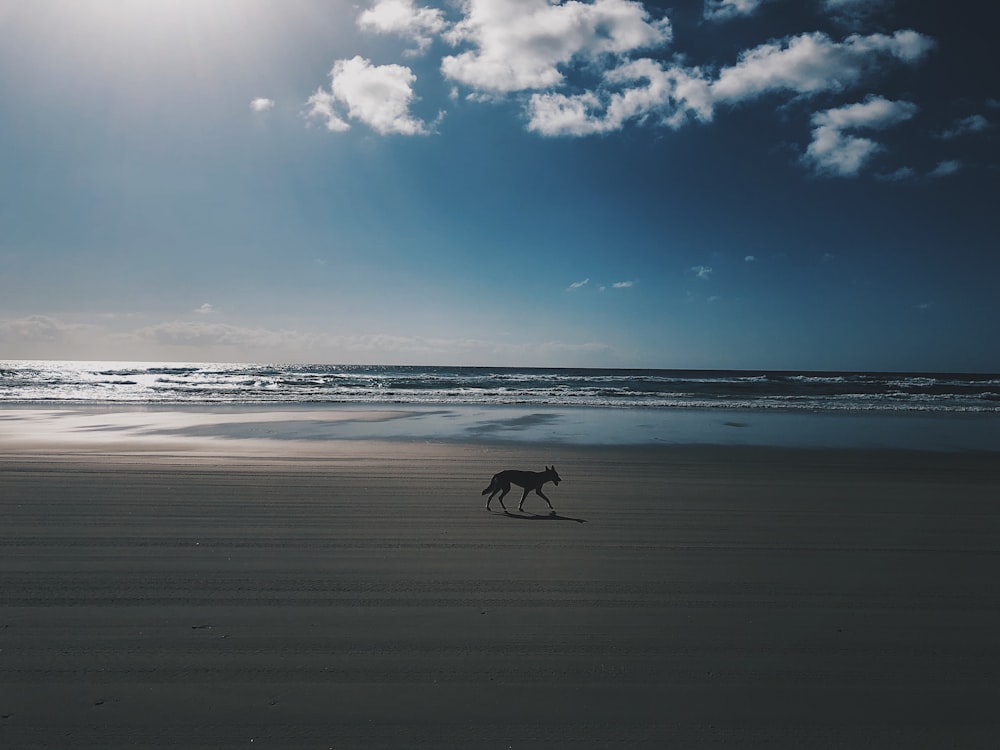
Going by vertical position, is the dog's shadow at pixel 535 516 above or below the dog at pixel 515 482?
below

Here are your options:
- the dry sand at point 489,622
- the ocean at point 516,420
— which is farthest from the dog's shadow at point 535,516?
the ocean at point 516,420

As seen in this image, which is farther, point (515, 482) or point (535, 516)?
point (515, 482)

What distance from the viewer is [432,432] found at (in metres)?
15.5

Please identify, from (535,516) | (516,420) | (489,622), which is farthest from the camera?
(516,420)

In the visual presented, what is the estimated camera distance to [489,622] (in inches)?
144

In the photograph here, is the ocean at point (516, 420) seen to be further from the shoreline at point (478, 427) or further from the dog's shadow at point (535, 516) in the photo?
the dog's shadow at point (535, 516)

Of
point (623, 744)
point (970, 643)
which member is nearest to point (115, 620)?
point (623, 744)

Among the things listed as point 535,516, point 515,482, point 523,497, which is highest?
point 515,482

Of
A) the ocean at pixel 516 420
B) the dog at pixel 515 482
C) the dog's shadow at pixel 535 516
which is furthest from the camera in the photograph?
the ocean at pixel 516 420

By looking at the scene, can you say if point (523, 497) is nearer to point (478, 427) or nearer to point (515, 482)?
point (515, 482)

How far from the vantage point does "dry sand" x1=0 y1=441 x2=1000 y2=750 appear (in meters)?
2.66

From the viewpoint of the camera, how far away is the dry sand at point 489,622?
266 cm

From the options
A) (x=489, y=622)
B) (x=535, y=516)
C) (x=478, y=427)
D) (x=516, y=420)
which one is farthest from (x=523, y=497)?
(x=516, y=420)

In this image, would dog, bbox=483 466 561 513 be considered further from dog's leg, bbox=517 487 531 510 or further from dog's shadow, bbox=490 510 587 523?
dog's shadow, bbox=490 510 587 523
